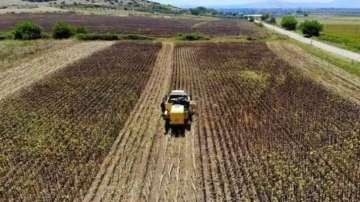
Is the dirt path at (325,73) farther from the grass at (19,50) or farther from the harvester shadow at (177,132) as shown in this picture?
the grass at (19,50)

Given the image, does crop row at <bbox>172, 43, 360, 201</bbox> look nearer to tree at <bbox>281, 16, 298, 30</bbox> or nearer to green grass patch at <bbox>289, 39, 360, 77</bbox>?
green grass patch at <bbox>289, 39, 360, 77</bbox>

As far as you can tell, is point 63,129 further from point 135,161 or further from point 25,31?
point 25,31

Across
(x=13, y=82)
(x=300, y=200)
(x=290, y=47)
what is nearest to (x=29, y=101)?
(x=13, y=82)

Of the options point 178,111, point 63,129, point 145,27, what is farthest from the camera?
point 145,27

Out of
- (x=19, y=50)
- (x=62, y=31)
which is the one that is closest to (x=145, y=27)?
(x=62, y=31)

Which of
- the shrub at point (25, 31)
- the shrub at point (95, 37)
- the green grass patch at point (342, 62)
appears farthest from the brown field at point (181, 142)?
the shrub at point (25, 31)

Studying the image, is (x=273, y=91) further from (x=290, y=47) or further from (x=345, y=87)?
(x=290, y=47)

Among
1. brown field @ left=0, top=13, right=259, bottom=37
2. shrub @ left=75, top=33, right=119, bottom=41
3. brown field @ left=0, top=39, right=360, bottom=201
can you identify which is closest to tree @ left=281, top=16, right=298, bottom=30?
brown field @ left=0, top=13, right=259, bottom=37

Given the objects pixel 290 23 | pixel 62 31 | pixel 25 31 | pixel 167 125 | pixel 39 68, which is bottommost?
pixel 290 23
